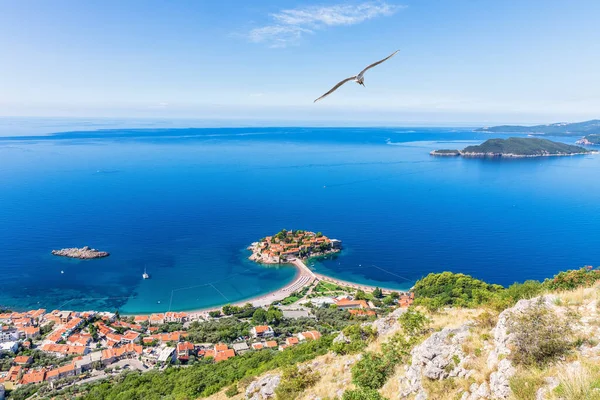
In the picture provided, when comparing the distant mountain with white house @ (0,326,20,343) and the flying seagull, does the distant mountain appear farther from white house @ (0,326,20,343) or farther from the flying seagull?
the flying seagull

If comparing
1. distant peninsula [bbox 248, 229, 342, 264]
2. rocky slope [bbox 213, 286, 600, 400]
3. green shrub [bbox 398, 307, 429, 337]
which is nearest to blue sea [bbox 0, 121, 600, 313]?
distant peninsula [bbox 248, 229, 342, 264]

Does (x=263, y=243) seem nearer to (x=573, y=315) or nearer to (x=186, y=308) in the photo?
(x=186, y=308)

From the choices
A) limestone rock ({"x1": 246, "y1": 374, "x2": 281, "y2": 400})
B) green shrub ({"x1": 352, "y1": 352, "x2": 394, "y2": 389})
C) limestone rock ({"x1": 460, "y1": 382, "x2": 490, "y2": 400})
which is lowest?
limestone rock ({"x1": 246, "y1": 374, "x2": 281, "y2": 400})

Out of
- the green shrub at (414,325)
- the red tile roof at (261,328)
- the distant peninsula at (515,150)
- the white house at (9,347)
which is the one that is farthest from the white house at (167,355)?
the distant peninsula at (515,150)

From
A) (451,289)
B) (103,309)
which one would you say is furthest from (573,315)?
(103,309)

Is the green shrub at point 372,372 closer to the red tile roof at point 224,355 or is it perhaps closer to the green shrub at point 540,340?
the green shrub at point 540,340

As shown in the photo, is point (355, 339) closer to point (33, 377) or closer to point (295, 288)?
point (33, 377)

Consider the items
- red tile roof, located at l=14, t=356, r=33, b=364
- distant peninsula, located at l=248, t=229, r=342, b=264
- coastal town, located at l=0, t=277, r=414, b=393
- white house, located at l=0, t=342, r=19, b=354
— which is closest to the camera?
coastal town, located at l=0, t=277, r=414, b=393
